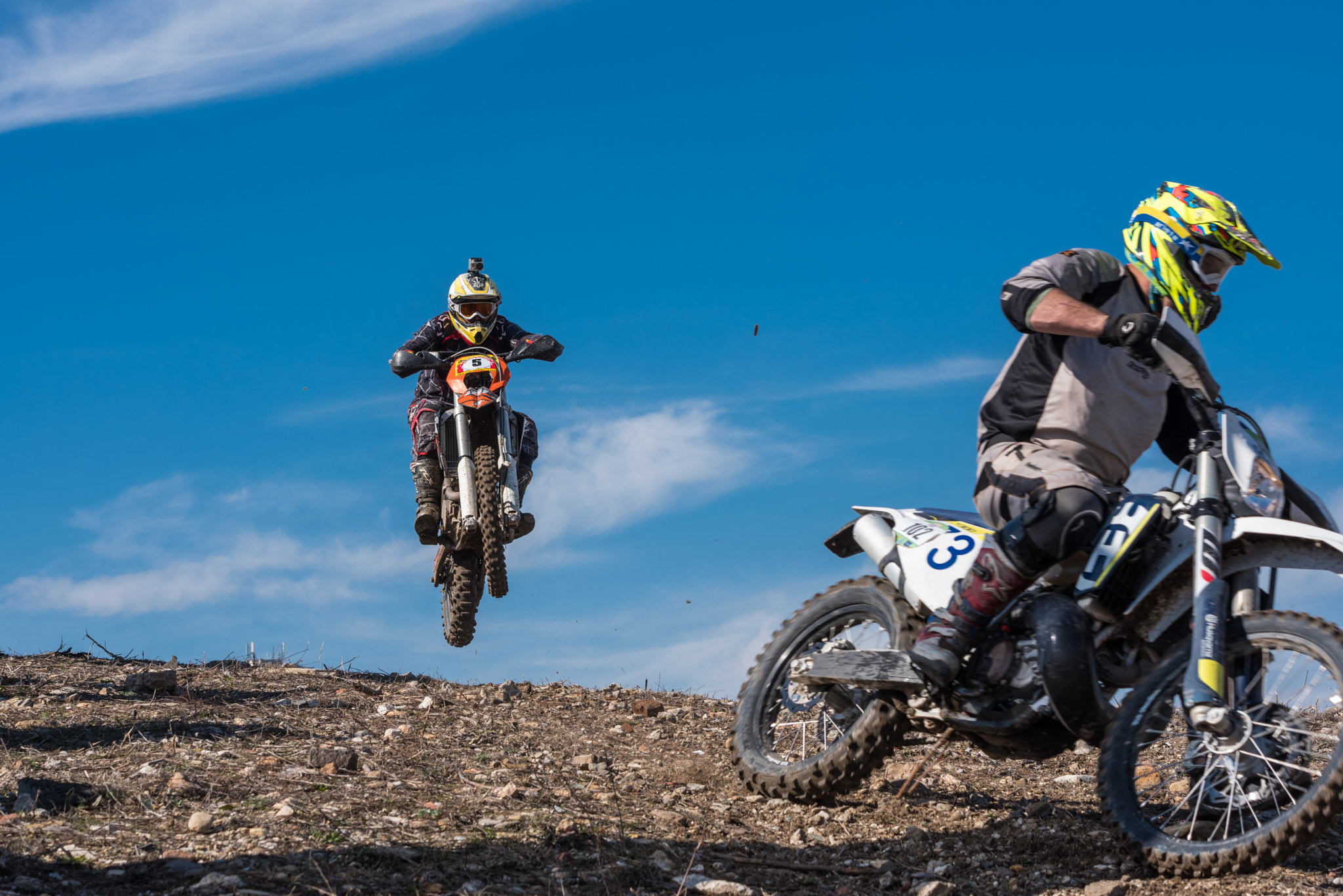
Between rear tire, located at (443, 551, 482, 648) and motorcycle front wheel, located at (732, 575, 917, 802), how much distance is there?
5.43 meters

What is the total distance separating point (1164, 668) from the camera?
400cm

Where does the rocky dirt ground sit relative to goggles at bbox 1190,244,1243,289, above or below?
below

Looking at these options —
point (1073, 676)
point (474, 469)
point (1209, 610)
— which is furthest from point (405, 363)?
point (1209, 610)

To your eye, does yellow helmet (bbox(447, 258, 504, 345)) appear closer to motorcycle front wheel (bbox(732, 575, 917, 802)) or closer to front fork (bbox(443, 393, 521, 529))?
front fork (bbox(443, 393, 521, 529))

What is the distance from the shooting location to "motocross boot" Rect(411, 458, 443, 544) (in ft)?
33.3

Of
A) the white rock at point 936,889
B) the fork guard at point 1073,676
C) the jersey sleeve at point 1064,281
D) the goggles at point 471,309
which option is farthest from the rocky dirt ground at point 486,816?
the goggles at point 471,309

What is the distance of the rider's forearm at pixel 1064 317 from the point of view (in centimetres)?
420

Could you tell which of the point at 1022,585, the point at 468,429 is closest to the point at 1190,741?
the point at 1022,585

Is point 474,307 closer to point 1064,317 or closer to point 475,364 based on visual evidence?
point 475,364

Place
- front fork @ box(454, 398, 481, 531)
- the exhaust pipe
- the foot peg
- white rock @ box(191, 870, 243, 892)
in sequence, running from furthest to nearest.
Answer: front fork @ box(454, 398, 481, 531)
the exhaust pipe
the foot peg
white rock @ box(191, 870, 243, 892)

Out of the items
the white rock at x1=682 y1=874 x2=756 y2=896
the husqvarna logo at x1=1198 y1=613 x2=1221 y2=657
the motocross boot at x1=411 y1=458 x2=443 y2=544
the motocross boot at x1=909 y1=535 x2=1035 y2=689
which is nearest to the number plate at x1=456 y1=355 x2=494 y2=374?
the motocross boot at x1=411 y1=458 x2=443 y2=544

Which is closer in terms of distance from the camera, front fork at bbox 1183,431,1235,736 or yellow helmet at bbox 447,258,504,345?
front fork at bbox 1183,431,1235,736

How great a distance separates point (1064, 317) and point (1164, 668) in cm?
129

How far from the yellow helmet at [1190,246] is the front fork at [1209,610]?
590 mm
